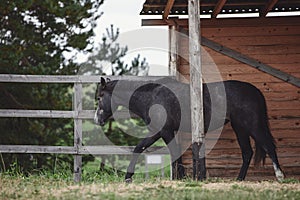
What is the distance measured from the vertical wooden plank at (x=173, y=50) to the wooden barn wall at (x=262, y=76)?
0.11m

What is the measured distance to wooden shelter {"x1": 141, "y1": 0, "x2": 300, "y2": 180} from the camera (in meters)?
10.4

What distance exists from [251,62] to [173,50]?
1.41 metres

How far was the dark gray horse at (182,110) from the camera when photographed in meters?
9.35

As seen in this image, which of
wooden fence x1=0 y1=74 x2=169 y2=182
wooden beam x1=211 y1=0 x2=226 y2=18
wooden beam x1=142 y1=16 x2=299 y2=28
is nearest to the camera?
wooden beam x1=211 y1=0 x2=226 y2=18

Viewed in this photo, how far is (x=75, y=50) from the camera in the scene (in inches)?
669

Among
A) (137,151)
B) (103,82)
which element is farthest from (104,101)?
(137,151)

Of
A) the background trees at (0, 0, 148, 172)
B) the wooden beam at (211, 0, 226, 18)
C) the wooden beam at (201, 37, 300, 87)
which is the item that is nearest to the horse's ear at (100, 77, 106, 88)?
the wooden beam at (201, 37, 300, 87)

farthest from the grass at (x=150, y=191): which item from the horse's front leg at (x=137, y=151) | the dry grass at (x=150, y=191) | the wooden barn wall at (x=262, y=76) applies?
the wooden barn wall at (x=262, y=76)

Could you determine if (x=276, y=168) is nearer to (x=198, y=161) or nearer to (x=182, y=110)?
(x=198, y=161)

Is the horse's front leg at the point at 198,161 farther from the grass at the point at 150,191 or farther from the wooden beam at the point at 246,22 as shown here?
the wooden beam at the point at 246,22

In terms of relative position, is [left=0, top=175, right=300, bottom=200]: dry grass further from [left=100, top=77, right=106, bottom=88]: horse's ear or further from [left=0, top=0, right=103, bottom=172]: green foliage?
[left=0, top=0, right=103, bottom=172]: green foliage

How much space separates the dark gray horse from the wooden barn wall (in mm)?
708

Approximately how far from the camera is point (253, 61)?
34.3 ft

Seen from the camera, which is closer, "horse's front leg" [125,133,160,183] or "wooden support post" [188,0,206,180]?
"wooden support post" [188,0,206,180]
